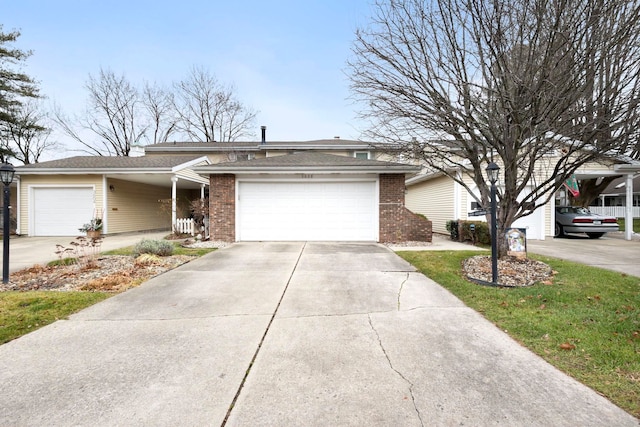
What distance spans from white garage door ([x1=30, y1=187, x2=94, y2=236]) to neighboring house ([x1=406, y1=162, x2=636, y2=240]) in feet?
49.8

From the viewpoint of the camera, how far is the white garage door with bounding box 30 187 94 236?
42.4 feet

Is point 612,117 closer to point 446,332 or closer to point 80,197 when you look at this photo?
point 446,332

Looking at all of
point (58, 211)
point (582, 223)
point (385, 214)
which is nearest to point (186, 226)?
point (58, 211)

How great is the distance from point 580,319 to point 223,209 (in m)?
9.56

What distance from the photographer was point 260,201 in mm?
10547

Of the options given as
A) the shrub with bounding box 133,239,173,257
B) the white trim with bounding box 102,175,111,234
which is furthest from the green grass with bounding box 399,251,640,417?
the white trim with bounding box 102,175,111,234

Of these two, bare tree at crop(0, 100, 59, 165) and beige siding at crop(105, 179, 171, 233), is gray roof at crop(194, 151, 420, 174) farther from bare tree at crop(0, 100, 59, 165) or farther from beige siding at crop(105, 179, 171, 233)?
bare tree at crop(0, 100, 59, 165)

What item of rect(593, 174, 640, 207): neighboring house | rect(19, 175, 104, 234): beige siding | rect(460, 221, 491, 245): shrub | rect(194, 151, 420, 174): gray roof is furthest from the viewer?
rect(593, 174, 640, 207): neighboring house

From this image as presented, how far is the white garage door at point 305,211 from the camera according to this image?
1045 cm

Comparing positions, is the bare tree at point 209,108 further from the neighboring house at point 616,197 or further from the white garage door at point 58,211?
the neighboring house at point 616,197

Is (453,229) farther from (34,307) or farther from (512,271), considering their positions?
(34,307)

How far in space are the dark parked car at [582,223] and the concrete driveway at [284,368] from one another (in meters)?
11.6

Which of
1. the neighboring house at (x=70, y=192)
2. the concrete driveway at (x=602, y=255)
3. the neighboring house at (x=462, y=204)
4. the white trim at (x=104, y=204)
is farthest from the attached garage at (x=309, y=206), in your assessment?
the white trim at (x=104, y=204)

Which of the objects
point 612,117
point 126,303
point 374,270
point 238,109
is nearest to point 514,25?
point 612,117
